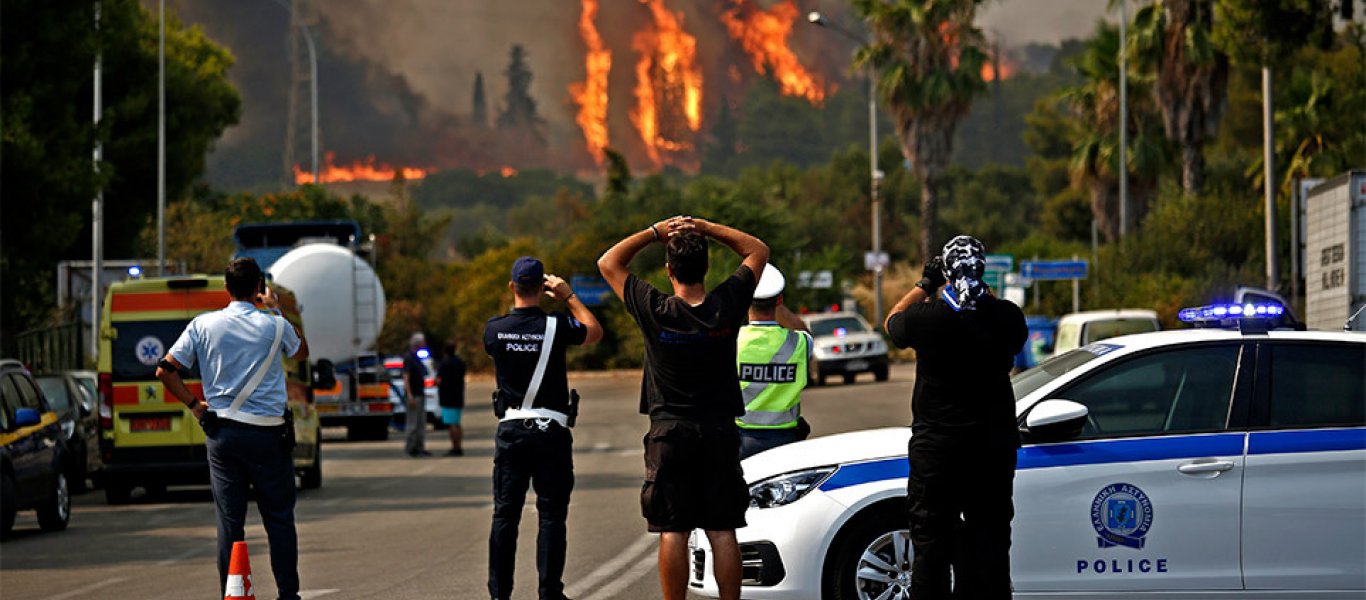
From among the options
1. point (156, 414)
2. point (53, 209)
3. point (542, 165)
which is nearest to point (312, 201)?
point (53, 209)

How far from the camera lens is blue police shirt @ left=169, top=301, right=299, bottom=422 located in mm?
9773

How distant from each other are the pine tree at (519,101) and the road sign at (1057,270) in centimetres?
11775

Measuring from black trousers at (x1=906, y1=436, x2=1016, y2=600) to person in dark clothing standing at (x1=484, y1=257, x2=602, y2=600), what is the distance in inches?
84.8

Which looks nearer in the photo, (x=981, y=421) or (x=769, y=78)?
(x=981, y=421)

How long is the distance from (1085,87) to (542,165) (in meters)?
121

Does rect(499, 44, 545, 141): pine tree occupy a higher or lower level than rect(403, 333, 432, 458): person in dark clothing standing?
higher

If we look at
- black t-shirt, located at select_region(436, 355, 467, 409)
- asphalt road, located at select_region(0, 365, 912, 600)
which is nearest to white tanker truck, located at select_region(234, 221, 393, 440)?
black t-shirt, located at select_region(436, 355, 467, 409)

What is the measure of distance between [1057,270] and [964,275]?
38.9 metres

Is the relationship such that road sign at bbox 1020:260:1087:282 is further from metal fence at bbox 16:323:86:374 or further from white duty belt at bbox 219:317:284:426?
white duty belt at bbox 219:317:284:426

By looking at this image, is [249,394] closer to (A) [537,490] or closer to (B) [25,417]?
(A) [537,490]

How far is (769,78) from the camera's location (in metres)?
191

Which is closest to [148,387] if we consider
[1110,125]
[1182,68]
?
[1182,68]

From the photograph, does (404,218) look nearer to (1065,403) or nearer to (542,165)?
(542,165)

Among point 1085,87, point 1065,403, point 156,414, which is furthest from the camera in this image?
point 1085,87
